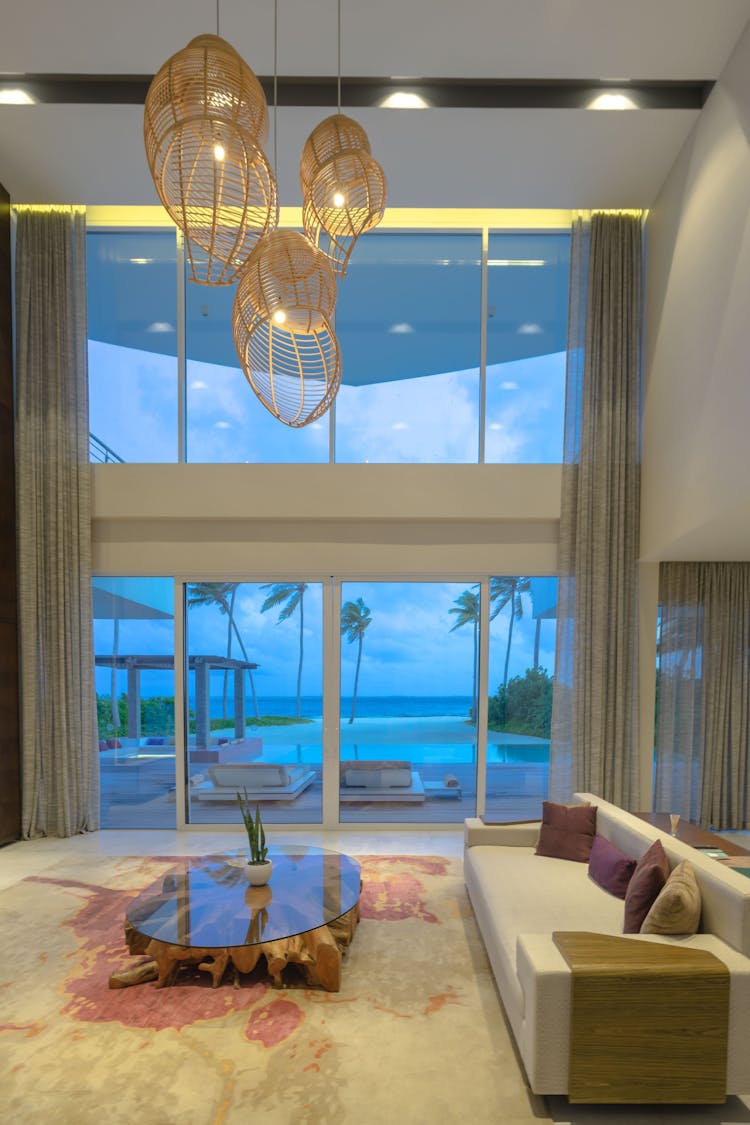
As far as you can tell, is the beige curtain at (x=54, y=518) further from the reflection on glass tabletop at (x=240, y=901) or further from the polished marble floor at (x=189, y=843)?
the reflection on glass tabletop at (x=240, y=901)

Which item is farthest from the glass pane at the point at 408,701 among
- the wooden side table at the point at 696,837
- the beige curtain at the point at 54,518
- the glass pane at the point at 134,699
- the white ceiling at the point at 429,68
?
the white ceiling at the point at 429,68

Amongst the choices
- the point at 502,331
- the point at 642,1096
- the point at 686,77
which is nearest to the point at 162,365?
the point at 502,331

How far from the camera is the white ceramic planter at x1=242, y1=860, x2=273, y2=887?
3.83 m

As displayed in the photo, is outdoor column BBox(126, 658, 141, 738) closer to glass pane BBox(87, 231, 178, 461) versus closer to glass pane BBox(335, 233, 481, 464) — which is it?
glass pane BBox(87, 231, 178, 461)

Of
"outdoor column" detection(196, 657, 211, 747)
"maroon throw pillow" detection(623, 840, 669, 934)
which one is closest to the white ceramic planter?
"maroon throw pillow" detection(623, 840, 669, 934)

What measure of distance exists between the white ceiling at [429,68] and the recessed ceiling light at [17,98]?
2.8 inches

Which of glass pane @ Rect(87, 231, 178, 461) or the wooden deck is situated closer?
the wooden deck

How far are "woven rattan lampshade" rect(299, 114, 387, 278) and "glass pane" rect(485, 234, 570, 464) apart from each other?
11.5 ft

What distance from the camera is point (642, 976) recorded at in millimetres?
2496

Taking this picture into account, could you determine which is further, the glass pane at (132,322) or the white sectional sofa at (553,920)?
the glass pane at (132,322)

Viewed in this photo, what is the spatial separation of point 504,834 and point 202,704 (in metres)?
3.12

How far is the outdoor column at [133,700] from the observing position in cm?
646

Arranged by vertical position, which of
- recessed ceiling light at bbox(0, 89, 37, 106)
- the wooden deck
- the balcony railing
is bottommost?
the wooden deck

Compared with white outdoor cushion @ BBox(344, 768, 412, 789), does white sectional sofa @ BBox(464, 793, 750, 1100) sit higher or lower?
higher
